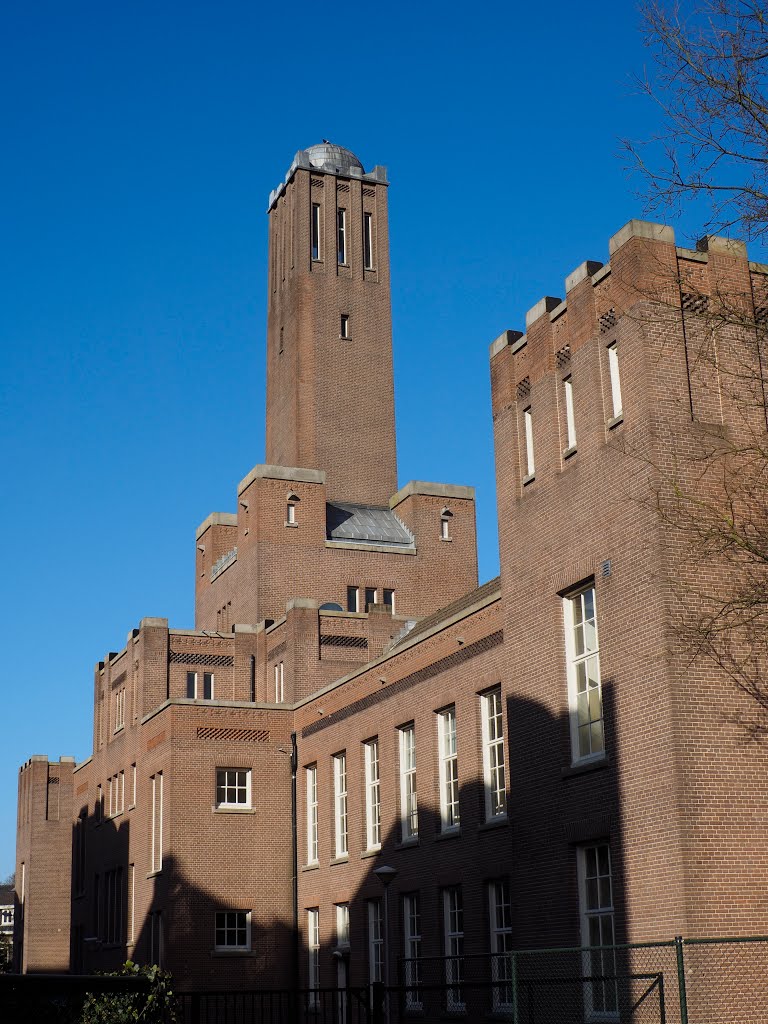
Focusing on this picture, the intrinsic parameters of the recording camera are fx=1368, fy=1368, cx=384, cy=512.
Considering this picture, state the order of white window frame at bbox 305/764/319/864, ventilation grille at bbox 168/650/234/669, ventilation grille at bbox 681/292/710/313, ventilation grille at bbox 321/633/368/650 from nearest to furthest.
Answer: ventilation grille at bbox 681/292/710/313, white window frame at bbox 305/764/319/864, ventilation grille at bbox 321/633/368/650, ventilation grille at bbox 168/650/234/669

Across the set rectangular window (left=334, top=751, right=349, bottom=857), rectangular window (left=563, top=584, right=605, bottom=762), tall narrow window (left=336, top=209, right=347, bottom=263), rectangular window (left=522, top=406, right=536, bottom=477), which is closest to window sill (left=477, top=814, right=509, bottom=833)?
rectangular window (left=563, top=584, right=605, bottom=762)

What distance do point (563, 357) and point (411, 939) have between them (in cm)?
1464

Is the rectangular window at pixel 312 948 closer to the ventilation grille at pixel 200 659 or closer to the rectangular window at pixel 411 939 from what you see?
the rectangular window at pixel 411 939

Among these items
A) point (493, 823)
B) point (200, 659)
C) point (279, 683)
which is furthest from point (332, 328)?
point (493, 823)

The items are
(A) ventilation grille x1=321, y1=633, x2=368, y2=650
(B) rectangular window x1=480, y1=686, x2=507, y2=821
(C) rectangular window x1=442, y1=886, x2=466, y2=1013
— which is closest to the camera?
(B) rectangular window x1=480, y1=686, x2=507, y2=821

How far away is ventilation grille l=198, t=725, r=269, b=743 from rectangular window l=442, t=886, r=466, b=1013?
12.5 metres

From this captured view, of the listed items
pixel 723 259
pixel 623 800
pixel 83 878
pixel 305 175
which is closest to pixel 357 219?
pixel 305 175

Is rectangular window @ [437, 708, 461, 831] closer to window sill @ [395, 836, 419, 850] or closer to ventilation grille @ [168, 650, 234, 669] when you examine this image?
window sill @ [395, 836, 419, 850]

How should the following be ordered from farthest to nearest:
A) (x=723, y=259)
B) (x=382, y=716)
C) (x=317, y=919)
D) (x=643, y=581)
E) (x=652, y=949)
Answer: (x=317, y=919) < (x=382, y=716) < (x=723, y=259) < (x=643, y=581) < (x=652, y=949)

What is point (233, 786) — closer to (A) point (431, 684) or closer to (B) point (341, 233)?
(A) point (431, 684)

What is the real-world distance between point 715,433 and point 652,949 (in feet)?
26.7

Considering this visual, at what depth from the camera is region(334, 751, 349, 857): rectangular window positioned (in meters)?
36.8

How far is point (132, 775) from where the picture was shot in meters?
48.3

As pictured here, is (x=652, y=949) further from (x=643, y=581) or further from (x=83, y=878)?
(x=83, y=878)
